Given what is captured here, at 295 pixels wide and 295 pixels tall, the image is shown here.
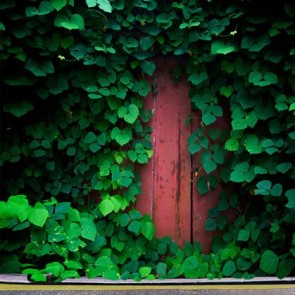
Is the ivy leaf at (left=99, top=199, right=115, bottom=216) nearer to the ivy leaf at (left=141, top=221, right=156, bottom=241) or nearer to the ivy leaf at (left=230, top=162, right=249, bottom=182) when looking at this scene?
the ivy leaf at (left=141, top=221, right=156, bottom=241)

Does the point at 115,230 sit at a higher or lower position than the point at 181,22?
lower

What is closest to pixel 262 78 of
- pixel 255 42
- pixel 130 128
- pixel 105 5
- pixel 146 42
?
pixel 255 42

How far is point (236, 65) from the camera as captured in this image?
2916mm

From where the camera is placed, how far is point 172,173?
314cm

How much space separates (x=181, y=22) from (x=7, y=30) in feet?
3.69

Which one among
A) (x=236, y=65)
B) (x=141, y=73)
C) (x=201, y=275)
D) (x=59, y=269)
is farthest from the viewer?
(x=141, y=73)

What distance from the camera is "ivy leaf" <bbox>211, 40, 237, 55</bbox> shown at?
283 cm

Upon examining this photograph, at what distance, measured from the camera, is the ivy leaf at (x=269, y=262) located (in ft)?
8.50

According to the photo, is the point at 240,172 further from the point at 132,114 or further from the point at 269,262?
the point at 132,114

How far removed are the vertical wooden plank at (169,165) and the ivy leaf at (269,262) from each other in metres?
0.64

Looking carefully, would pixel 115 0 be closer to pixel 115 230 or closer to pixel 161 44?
pixel 161 44

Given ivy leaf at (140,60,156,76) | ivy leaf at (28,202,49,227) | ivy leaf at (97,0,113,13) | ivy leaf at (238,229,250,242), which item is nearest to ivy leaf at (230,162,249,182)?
ivy leaf at (238,229,250,242)

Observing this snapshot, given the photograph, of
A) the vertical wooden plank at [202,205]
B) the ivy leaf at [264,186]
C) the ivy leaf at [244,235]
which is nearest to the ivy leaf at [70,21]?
the vertical wooden plank at [202,205]

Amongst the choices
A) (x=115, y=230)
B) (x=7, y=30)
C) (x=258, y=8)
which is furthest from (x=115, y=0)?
(x=115, y=230)
